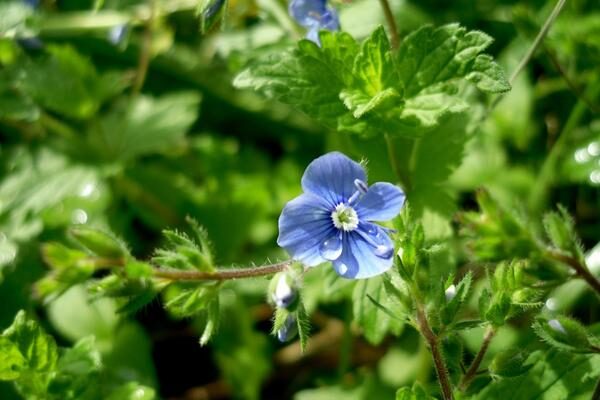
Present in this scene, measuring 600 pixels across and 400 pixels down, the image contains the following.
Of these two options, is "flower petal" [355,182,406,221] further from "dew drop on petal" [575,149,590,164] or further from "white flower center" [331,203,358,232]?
"dew drop on petal" [575,149,590,164]

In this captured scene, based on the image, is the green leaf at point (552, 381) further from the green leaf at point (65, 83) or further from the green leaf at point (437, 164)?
the green leaf at point (65, 83)

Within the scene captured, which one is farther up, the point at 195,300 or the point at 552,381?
the point at 195,300

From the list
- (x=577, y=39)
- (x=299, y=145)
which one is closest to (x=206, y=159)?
(x=299, y=145)

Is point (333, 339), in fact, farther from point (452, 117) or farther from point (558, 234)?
point (558, 234)

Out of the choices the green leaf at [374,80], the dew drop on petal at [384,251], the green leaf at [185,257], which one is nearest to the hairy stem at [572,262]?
the dew drop on petal at [384,251]

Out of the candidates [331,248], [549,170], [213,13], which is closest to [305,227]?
[331,248]

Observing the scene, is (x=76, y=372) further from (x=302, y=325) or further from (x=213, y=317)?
(x=302, y=325)
